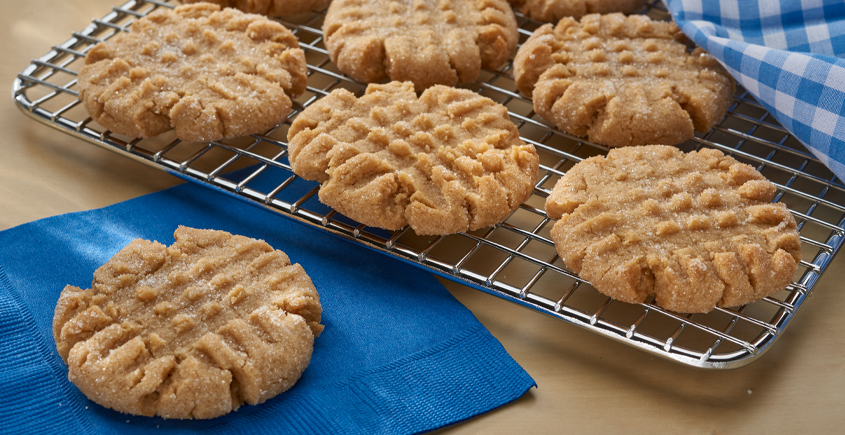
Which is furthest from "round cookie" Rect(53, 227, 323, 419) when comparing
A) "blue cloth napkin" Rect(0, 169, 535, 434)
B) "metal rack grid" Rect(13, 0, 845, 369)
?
"metal rack grid" Rect(13, 0, 845, 369)

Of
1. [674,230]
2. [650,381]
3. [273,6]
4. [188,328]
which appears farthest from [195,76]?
[650,381]

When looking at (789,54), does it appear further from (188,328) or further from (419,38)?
(188,328)

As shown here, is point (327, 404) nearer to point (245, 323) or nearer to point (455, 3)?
point (245, 323)

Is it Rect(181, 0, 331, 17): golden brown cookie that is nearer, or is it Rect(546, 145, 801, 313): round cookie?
Rect(546, 145, 801, 313): round cookie

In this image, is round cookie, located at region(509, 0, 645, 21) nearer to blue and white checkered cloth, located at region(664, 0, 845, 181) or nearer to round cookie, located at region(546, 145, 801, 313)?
blue and white checkered cloth, located at region(664, 0, 845, 181)

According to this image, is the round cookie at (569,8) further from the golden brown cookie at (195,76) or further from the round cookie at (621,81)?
the golden brown cookie at (195,76)
